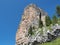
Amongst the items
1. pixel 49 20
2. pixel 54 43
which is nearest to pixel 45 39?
pixel 54 43

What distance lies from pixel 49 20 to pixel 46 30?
33357 millimetres

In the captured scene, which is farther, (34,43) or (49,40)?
(34,43)

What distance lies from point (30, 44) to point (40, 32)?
42.3 feet

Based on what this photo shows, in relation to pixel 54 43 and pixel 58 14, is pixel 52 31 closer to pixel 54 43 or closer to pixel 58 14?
pixel 54 43

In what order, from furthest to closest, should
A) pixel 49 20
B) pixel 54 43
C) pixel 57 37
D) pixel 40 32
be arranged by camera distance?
pixel 49 20
pixel 40 32
pixel 57 37
pixel 54 43

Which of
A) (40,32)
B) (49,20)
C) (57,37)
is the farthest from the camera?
(49,20)

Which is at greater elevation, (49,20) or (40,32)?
(49,20)

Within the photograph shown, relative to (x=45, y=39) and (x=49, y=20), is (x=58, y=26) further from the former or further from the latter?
(x=49, y=20)

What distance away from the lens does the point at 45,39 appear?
135875 mm

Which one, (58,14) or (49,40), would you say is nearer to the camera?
(49,40)

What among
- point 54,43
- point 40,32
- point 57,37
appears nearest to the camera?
point 54,43

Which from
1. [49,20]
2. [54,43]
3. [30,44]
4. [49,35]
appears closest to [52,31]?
[49,35]

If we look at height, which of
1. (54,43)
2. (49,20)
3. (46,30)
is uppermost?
(49,20)

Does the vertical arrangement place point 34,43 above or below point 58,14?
below
